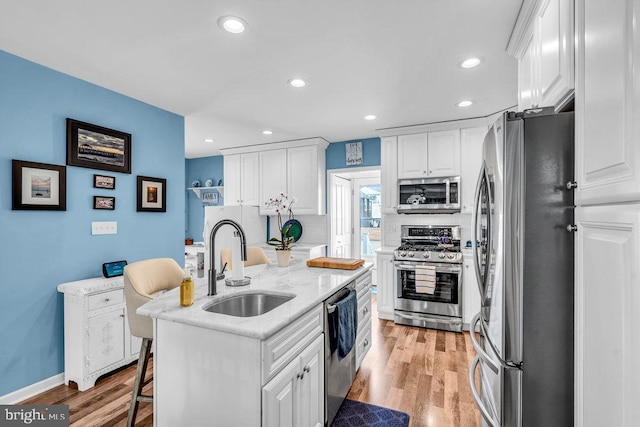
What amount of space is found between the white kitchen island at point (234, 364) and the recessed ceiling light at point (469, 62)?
2154 mm

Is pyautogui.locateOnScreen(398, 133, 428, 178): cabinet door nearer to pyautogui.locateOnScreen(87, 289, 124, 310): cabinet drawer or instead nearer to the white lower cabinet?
the white lower cabinet

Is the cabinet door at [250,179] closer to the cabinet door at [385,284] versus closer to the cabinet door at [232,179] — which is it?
the cabinet door at [232,179]

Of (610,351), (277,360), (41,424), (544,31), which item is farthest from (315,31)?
(41,424)

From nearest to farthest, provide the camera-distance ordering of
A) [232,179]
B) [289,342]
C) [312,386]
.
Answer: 1. [289,342]
2. [312,386]
3. [232,179]

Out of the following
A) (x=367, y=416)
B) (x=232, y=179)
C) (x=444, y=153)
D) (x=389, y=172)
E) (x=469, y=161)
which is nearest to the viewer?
(x=367, y=416)

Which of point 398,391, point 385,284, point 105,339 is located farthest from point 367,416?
point 105,339

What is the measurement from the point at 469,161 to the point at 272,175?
9.69 feet

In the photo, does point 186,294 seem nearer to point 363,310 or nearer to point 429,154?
point 363,310

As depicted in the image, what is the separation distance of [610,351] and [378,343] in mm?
2778

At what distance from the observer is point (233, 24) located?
194 centimetres

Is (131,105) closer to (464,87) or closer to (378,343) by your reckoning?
(464,87)

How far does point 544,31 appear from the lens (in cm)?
154

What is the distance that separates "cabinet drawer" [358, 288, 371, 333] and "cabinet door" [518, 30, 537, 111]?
5.95 ft

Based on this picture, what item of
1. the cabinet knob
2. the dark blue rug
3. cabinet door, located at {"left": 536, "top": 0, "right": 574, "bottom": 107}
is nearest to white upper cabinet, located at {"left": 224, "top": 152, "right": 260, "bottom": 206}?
the dark blue rug
